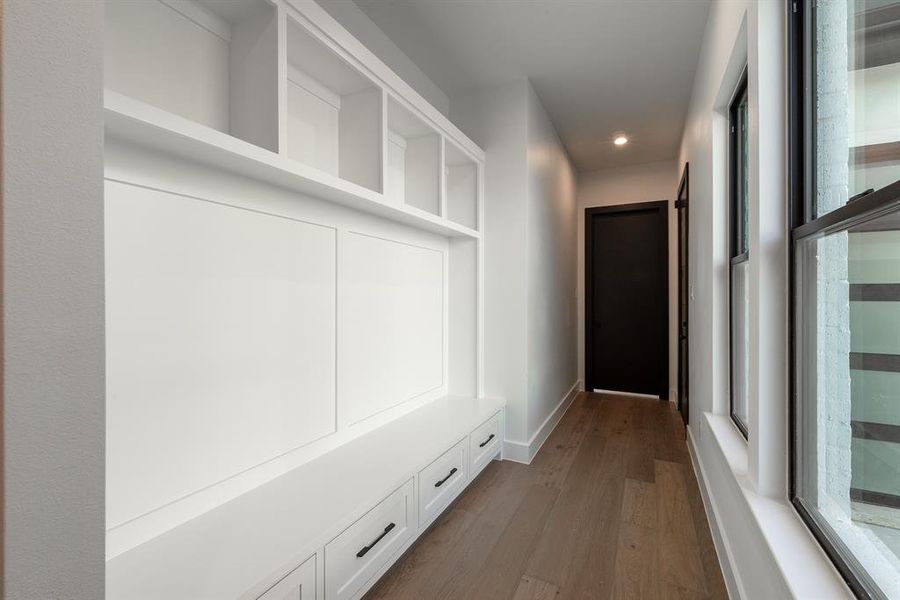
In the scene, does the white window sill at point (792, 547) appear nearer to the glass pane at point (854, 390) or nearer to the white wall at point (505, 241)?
the glass pane at point (854, 390)

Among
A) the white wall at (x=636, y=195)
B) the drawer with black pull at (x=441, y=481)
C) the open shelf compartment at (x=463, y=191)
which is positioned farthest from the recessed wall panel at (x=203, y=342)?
the white wall at (x=636, y=195)

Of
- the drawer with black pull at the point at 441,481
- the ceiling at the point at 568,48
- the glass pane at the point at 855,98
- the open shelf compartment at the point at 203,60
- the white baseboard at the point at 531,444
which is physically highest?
the ceiling at the point at 568,48

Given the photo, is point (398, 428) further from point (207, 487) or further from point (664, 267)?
point (664, 267)

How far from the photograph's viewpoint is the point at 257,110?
138 cm

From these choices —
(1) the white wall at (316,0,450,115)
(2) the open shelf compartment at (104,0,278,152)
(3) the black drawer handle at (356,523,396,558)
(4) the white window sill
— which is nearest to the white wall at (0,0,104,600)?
(2) the open shelf compartment at (104,0,278,152)

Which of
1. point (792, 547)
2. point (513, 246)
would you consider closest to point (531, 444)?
point (513, 246)

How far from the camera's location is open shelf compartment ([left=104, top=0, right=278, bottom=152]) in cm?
118

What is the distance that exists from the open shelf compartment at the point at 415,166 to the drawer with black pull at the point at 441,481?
1.34m

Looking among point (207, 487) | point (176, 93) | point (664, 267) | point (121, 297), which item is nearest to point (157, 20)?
point (176, 93)

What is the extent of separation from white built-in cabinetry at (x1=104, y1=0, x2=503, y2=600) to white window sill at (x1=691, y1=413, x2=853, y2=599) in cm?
118

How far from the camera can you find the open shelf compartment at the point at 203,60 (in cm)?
118

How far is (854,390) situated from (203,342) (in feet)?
5.73

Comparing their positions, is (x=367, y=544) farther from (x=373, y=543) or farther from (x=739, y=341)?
(x=739, y=341)

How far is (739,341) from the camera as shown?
199cm
